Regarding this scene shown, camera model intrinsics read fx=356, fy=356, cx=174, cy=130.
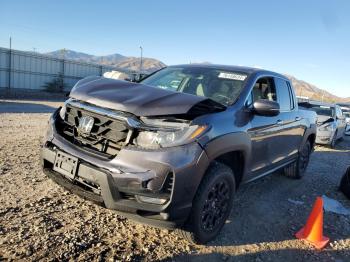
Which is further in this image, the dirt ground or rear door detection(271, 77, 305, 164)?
rear door detection(271, 77, 305, 164)

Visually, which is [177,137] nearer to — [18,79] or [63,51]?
[18,79]

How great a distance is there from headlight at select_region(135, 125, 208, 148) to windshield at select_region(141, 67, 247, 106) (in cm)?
103

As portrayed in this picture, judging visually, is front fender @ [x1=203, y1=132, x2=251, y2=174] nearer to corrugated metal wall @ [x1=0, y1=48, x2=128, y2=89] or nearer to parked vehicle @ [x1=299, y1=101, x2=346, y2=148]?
parked vehicle @ [x1=299, y1=101, x2=346, y2=148]

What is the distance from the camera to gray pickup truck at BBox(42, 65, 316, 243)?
3080mm

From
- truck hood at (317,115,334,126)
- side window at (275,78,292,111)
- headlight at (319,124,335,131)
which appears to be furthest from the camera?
truck hood at (317,115,334,126)

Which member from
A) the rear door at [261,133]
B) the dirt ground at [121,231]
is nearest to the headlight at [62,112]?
the dirt ground at [121,231]

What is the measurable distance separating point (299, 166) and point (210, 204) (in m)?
3.90

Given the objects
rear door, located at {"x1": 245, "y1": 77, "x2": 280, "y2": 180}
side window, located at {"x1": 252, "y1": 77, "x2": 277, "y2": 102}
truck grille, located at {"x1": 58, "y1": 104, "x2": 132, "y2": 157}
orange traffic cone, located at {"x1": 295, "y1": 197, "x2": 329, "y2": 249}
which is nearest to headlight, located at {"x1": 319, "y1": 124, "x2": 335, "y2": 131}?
side window, located at {"x1": 252, "y1": 77, "x2": 277, "y2": 102}

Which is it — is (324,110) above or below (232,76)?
below

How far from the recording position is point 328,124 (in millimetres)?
12164

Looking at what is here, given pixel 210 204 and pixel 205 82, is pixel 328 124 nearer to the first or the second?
pixel 205 82

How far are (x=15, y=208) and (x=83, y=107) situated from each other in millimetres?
1478

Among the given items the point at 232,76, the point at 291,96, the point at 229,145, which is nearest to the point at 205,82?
the point at 232,76

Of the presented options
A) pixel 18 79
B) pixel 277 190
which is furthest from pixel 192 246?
pixel 18 79
